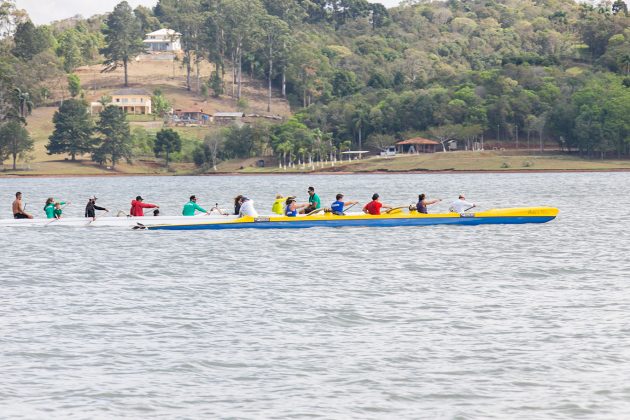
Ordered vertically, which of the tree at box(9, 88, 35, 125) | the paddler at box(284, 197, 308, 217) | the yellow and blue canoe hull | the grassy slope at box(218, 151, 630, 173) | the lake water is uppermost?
the tree at box(9, 88, 35, 125)

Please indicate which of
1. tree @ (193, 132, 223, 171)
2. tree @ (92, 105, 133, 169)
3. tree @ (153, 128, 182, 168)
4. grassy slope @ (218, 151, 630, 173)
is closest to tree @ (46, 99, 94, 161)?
tree @ (92, 105, 133, 169)

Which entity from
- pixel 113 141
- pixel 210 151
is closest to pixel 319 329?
pixel 113 141

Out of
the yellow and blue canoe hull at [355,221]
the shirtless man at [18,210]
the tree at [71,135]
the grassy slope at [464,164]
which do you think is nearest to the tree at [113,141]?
the tree at [71,135]

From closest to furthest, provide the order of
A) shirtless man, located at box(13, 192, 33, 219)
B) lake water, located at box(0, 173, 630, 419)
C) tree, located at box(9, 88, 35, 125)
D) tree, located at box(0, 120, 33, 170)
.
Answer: lake water, located at box(0, 173, 630, 419), shirtless man, located at box(13, 192, 33, 219), tree, located at box(0, 120, 33, 170), tree, located at box(9, 88, 35, 125)

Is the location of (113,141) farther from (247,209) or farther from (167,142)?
(247,209)

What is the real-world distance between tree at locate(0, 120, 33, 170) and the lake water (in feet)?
381

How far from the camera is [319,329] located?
25.5m

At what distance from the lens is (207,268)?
127 ft

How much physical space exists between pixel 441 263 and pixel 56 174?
422 feet

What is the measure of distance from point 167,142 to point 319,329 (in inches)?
5846

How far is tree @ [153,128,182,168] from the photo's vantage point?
17112 centimetres

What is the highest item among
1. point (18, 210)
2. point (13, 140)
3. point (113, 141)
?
point (13, 140)

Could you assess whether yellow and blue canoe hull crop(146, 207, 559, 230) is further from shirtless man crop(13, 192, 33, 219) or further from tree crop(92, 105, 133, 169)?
tree crop(92, 105, 133, 169)

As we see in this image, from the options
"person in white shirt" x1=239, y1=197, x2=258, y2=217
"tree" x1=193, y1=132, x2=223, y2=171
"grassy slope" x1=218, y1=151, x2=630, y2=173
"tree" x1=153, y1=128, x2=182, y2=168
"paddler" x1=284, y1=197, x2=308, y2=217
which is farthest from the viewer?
"tree" x1=153, y1=128, x2=182, y2=168
